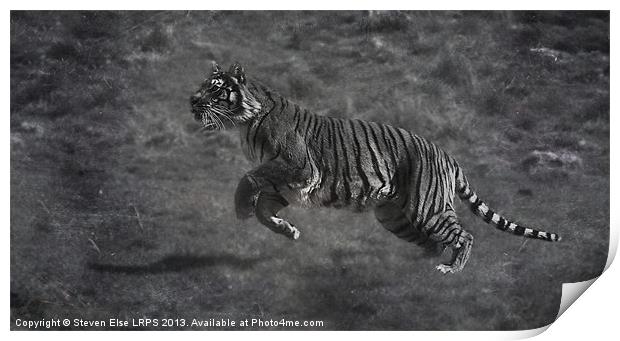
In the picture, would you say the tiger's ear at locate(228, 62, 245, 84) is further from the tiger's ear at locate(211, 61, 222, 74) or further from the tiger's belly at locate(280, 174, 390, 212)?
the tiger's belly at locate(280, 174, 390, 212)

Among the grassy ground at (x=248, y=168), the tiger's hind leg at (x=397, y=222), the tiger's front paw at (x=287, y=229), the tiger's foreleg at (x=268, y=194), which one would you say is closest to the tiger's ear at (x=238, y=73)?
the grassy ground at (x=248, y=168)

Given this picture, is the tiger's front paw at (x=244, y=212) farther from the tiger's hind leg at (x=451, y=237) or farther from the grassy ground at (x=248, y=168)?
the tiger's hind leg at (x=451, y=237)

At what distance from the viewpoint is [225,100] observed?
4.23 meters

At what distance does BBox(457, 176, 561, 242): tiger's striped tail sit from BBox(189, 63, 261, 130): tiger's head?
4.21 ft

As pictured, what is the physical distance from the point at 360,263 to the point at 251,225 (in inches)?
25.8

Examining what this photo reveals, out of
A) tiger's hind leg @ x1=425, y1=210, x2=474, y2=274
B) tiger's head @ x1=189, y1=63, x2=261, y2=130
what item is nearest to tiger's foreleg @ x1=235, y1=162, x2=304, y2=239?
tiger's head @ x1=189, y1=63, x2=261, y2=130

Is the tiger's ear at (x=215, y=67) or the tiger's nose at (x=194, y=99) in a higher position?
the tiger's ear at (x=215, y=67)

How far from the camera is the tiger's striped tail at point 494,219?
14.3 ft

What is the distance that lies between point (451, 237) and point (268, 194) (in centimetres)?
107

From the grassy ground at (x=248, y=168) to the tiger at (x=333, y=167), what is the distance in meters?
0.08

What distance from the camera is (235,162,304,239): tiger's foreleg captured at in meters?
4.16

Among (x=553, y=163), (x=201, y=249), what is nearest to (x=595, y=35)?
(x=553, y=163)
